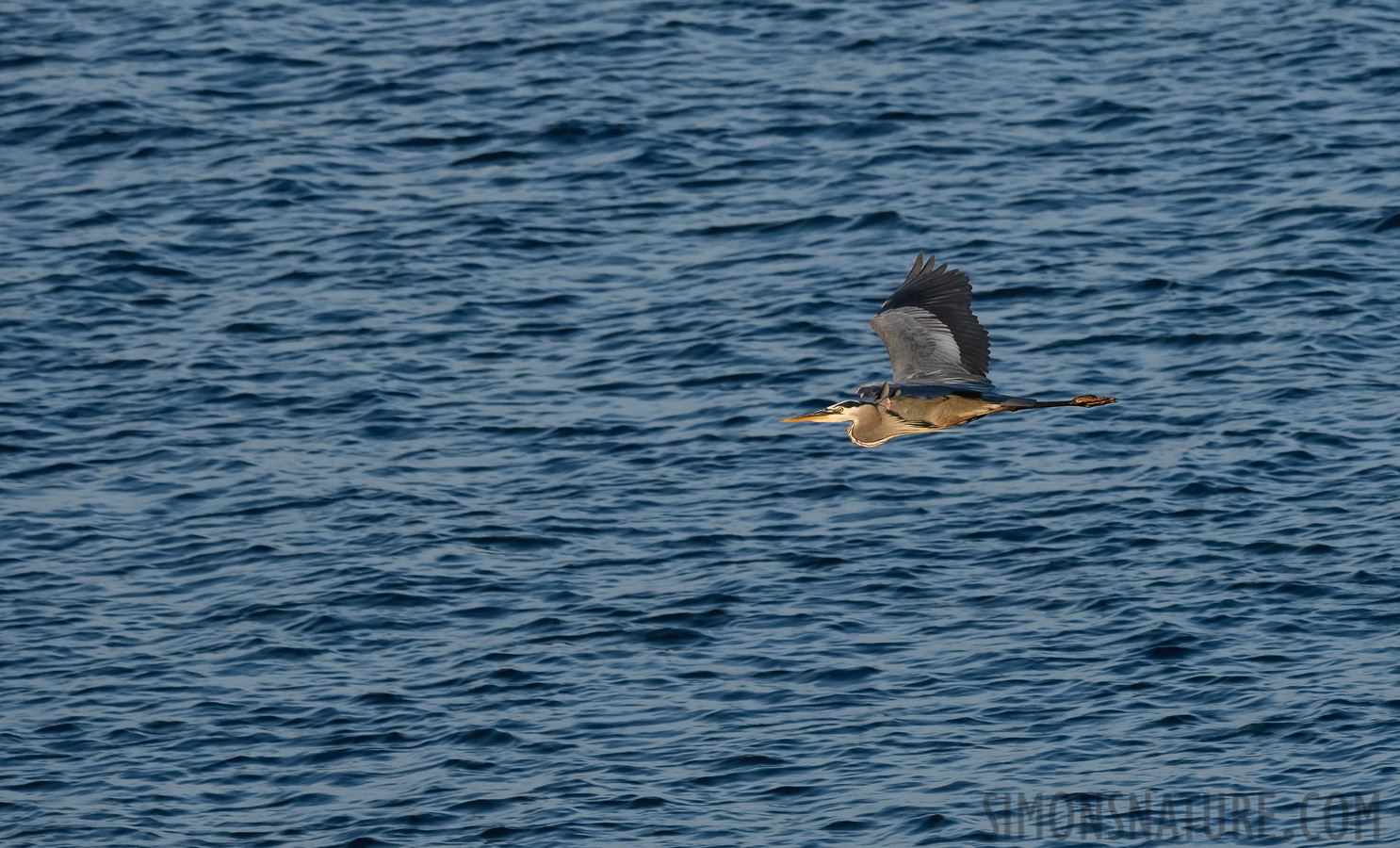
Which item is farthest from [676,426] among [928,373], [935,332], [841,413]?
[841,413]

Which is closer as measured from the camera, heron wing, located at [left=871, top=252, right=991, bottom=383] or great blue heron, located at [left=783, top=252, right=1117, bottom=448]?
great blue heron, located at [left=783, top=252, right=1117, bottom=448]

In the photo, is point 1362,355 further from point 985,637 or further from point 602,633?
point 602,633

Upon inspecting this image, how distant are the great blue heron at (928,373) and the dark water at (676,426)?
492 centimetres

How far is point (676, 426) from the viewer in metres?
23.2

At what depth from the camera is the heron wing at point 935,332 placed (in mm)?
14375

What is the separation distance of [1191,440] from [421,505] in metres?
7.53

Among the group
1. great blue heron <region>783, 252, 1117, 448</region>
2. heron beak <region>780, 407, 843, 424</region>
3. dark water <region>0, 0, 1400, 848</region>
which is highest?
great blue heron <region>783, 252, 1117, 448</region>

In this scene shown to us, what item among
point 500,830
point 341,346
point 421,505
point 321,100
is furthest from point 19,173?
point 500,830

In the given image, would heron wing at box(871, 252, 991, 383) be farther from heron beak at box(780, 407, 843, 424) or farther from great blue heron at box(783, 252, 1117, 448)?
heron beak at box(780, 407, 843, 424)

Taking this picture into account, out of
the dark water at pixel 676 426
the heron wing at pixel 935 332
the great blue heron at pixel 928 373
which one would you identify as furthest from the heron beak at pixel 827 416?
the dark water at pixel 676 426

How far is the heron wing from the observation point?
14.4m

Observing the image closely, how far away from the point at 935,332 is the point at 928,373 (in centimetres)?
35

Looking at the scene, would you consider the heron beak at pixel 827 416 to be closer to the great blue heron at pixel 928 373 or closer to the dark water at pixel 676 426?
the great blue heron at pixel 928 373

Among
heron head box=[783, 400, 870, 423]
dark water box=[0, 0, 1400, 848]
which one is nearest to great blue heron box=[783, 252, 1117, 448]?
heron head box=[783, 400, 870, 423]
